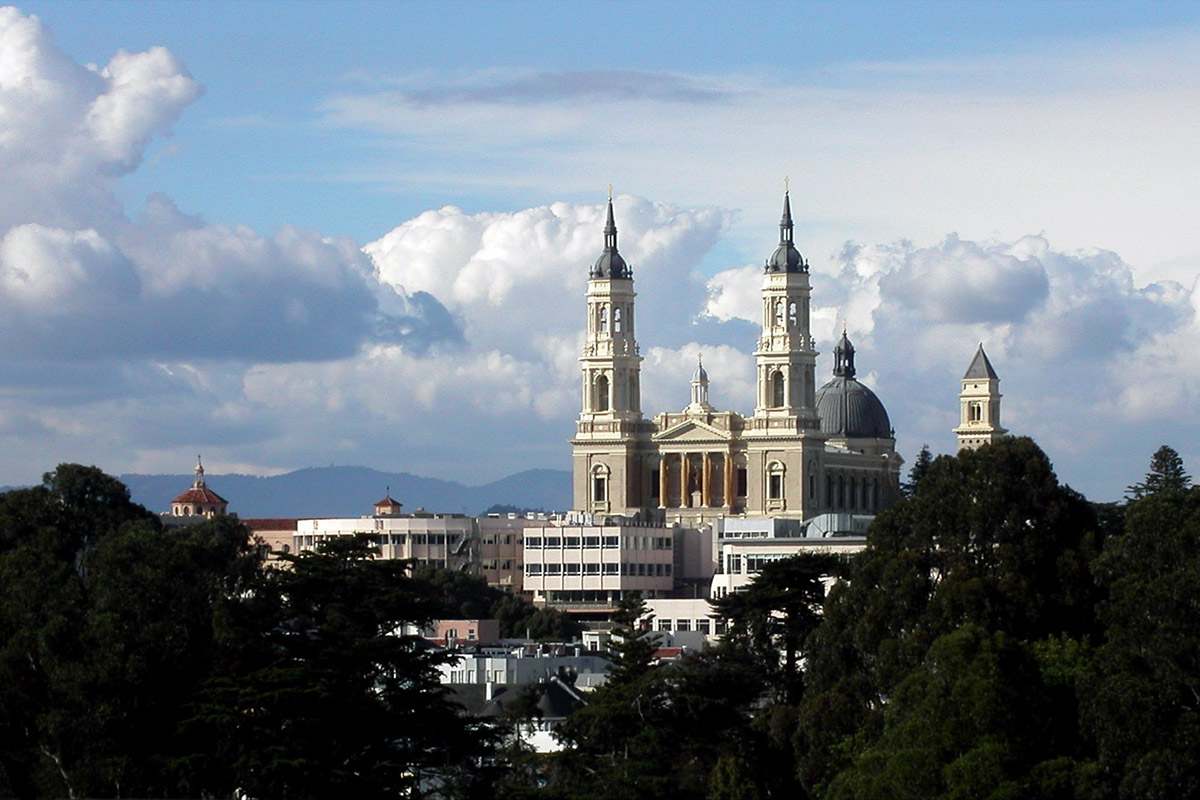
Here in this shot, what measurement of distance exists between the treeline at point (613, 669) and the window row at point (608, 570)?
11252cm

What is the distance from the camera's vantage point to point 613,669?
78562mm

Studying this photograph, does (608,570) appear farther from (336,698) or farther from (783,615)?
(336,698)

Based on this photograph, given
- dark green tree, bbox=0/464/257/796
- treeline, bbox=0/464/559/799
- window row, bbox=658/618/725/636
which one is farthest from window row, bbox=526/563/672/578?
dark green tree, bbox=0/464/257/796

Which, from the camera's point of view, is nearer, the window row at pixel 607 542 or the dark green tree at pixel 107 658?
the dark green tree at pixel 107 658

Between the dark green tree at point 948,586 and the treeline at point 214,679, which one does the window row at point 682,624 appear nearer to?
the treeline at point 214,679

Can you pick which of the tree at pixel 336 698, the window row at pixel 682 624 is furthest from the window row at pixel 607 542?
the tree at pixel 336 698

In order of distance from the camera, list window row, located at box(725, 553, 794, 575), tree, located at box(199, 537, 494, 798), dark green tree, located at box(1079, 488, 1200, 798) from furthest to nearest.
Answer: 1. window row, located at box(725, 553, 794, 575)
2. tree, located at box(199, 537, 494, 798)
3. dark green tree, located at box(1079, 488, 1200, 798)

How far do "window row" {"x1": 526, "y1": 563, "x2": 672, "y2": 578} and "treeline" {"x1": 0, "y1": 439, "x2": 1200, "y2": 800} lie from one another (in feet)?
369

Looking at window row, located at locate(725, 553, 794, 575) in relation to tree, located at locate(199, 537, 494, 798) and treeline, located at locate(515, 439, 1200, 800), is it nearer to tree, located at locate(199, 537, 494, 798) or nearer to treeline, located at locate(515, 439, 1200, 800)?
treeline, located at locate(515, 439, 1200, 800)

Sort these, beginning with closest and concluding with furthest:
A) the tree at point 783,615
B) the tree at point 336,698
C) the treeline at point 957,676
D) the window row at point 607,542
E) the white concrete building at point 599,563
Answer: the treeline at point 957,676 → the tree at point 336,698 → the tree at point 783,615 → the white concrete building at point 599,563 → the window row at point 607,542

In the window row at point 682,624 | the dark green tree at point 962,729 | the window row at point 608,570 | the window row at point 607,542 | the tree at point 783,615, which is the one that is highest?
the window row at point 607,542

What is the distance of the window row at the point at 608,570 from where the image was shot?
19262 centimetres

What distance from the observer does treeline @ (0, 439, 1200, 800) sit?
66875 millimetres

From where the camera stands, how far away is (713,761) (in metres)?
74.1
